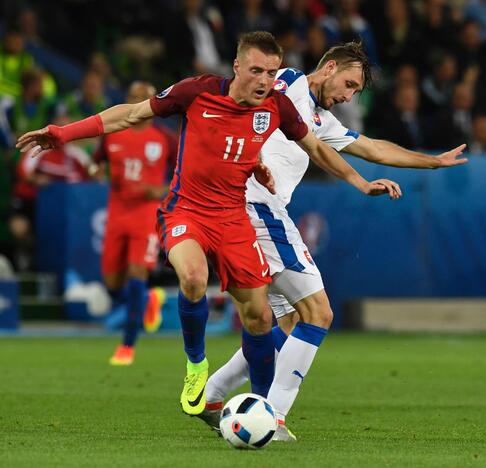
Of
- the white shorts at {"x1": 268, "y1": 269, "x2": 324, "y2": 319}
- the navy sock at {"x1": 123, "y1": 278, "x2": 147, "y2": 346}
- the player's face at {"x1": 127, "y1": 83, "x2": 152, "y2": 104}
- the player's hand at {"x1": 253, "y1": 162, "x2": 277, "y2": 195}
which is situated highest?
the player's hand at {"x1": 253, "y1": 162, "x2": 277, "y2": 195}

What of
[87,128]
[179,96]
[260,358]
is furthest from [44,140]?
[260,358]

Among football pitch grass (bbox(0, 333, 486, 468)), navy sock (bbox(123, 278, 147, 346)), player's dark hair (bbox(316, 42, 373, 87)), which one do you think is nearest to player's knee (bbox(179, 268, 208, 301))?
football pitch grass (bbox(0, 333, 486, 468))

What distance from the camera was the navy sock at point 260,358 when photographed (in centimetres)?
789

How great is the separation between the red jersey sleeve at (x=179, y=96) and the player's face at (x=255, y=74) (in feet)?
0.67

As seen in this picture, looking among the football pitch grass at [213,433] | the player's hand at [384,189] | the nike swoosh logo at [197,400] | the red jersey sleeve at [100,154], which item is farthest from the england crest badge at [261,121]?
the red jersey sleeve at [100,154]

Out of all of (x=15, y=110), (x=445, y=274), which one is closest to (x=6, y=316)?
(x=15, y=110)

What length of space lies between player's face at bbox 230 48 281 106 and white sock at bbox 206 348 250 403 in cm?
157

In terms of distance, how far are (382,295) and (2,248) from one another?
4.94 metres

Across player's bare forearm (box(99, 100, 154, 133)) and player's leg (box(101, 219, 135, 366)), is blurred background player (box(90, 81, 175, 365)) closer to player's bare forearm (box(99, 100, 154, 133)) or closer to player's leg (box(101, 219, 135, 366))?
player's leg (box(101, 219, 135, 366))

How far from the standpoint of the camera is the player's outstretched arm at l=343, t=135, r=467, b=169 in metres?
8.22

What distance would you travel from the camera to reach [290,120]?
7.76m

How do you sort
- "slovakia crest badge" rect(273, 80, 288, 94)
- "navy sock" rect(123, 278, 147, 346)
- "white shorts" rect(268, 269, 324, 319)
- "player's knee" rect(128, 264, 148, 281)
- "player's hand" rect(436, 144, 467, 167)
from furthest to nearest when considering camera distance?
"player's knee" rect(128, 264, 148, 281) → "navy sock" rect(123, 278, 147, 346) → "player's hand" rect(436, 144, 467, 167) → "slovakia crest badge" rect(273, 80, 288, 94) → "white shorts" rect(268, 269, 324, 319)

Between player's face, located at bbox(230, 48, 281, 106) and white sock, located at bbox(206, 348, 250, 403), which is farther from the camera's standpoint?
white sock, located at bbox(206, 348, 250, 403)

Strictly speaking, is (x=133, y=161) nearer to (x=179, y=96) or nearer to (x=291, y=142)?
(x=291, y=142)
